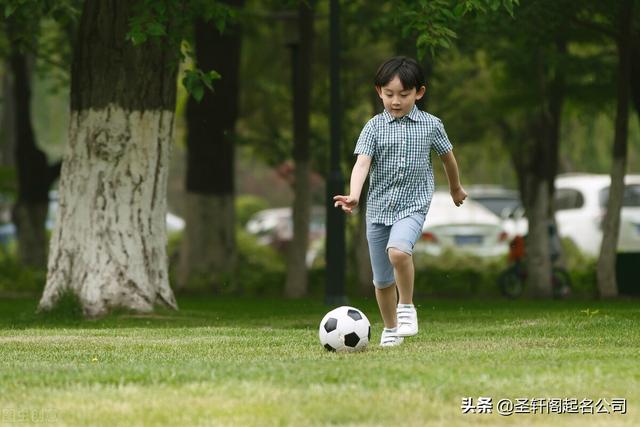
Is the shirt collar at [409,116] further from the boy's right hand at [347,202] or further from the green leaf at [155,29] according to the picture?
the green leaf at [155,29]

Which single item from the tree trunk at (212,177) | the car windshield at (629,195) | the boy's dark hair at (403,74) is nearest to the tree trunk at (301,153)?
the tree trunk at (212,177)

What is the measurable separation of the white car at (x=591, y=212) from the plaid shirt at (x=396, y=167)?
740 inches

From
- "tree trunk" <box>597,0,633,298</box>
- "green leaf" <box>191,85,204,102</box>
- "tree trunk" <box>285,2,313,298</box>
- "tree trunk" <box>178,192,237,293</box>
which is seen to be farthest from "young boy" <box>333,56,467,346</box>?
"tree trunk" <box>178,192,237,293</box>

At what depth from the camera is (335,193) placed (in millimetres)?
18750

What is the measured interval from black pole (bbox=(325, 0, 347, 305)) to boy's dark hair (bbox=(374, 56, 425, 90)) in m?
7.75

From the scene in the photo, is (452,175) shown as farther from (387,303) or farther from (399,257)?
(387,303)

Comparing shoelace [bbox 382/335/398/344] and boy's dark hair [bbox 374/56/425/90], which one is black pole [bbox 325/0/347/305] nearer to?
shoelace [bbox 382/335/398/344]

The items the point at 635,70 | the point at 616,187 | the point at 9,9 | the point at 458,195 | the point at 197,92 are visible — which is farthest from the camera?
the point at 635,70

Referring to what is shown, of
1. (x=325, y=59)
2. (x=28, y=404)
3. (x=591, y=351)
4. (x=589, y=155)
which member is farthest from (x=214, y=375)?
(x=589, y=155)

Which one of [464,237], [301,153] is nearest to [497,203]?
[464,237]

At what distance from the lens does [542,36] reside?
2041 cm

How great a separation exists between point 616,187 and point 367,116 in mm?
9097

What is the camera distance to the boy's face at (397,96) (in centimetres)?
1056

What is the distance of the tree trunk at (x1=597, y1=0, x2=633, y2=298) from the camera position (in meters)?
20.7
